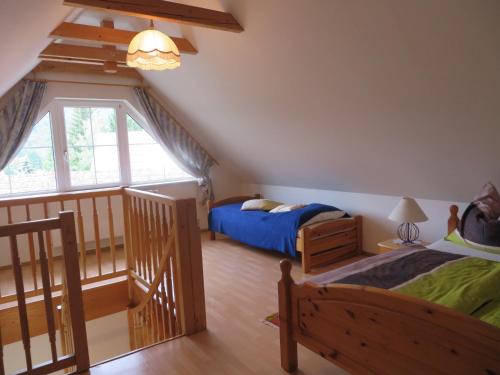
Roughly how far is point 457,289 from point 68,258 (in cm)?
205

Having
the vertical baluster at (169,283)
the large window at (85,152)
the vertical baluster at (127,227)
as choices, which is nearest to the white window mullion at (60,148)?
the large window at (85,152)

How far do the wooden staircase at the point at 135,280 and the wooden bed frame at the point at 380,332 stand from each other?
2.54 ft

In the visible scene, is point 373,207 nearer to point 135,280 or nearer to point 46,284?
point 135,280

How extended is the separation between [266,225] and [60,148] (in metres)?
2.69

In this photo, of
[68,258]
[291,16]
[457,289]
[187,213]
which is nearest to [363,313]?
[457,289]

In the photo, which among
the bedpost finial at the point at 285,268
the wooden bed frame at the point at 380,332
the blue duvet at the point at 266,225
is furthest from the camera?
the blue duvet at the point at 266,225

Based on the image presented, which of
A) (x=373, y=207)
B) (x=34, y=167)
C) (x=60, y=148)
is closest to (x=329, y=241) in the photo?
(x=373, y=207)

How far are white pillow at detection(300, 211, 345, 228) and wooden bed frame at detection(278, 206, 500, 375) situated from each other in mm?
1862

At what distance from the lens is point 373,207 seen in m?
4.11

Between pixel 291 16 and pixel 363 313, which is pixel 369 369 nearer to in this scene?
pixel 363 313

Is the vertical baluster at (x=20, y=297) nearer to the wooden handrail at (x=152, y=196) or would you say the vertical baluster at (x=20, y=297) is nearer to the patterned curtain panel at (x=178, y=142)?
the wooden handrail at (x=152, y=196)

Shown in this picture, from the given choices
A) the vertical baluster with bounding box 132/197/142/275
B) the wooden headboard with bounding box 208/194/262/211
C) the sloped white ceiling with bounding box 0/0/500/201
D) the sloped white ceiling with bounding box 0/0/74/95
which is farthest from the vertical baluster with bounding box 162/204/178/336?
the wooden headboard with bounding box 208/194/262/211

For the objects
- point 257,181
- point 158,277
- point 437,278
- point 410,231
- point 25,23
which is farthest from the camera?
point 257,181

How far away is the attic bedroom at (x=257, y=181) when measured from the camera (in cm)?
193
